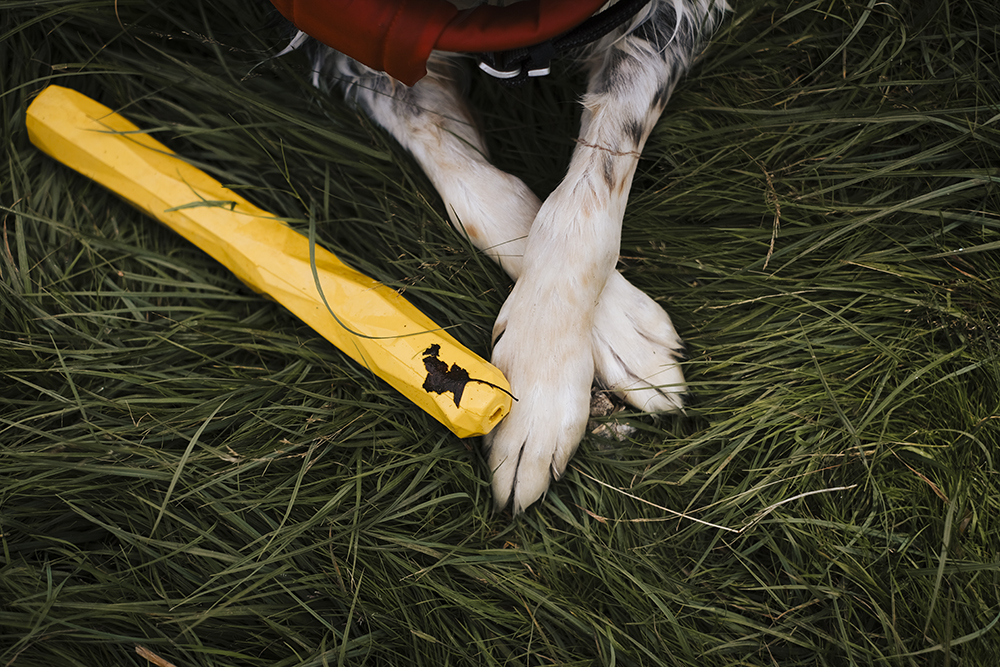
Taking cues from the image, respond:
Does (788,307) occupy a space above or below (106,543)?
above

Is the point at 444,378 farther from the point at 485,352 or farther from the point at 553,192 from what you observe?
the point at 553,192

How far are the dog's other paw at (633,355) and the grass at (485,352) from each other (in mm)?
76

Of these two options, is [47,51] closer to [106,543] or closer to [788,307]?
[106,543]

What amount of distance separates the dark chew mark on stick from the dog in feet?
0.48

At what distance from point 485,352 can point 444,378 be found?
11.6 inches

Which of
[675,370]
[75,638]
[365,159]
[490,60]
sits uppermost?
[490,60]

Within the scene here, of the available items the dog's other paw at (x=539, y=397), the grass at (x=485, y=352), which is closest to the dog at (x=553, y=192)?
the dog's other paw at (x=539, y=397)

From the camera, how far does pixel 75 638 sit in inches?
61.7

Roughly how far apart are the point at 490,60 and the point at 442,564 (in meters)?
1.37

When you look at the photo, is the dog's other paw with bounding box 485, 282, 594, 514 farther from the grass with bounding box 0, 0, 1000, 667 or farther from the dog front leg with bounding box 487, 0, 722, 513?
the grass with bounding box 0, 0, 1000, 667

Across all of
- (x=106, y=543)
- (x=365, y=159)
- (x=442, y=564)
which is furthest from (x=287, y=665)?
(x=365, y=159)

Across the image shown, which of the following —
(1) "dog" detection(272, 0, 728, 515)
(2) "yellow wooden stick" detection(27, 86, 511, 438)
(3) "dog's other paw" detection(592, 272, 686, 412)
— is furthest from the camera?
(3) "dog's other paw" detection(592, 272, 686, 412)

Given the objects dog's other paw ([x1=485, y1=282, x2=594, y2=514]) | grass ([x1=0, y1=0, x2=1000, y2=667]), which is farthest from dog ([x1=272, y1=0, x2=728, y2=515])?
grass ([x1=0, y1=0, x2=1000, y2=667])

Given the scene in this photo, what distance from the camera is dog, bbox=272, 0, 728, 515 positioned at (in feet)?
4.55
